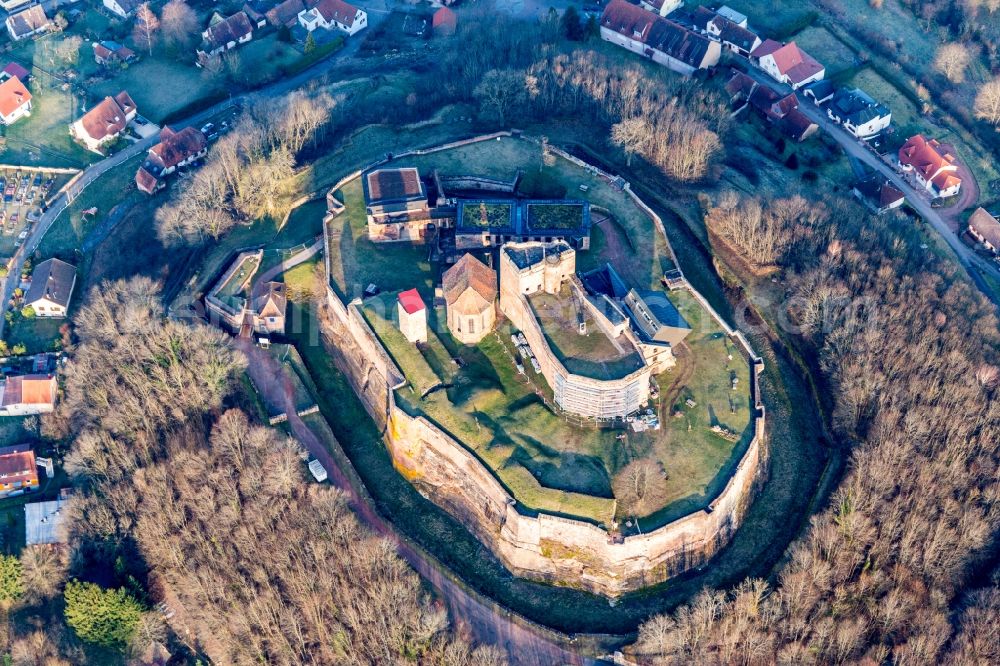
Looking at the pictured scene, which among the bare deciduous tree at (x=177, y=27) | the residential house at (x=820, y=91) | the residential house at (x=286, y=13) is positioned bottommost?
the bare deciduous tree at (x=177, y=27)

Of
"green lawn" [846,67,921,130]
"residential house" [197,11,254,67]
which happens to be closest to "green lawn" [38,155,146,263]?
"residential house" [197,11,254,67]

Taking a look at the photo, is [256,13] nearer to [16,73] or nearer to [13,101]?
[16,73]

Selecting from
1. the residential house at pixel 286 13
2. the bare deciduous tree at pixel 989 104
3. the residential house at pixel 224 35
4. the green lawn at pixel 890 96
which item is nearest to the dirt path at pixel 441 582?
the residential house at pixel 224 35

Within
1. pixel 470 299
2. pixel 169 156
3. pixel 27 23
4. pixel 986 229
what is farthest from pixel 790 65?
pixel 27 23

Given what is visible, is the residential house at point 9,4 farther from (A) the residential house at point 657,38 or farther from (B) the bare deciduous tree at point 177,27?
(A) the residential house at point 657,38

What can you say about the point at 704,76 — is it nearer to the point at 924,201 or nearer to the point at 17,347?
the point at 924,201
